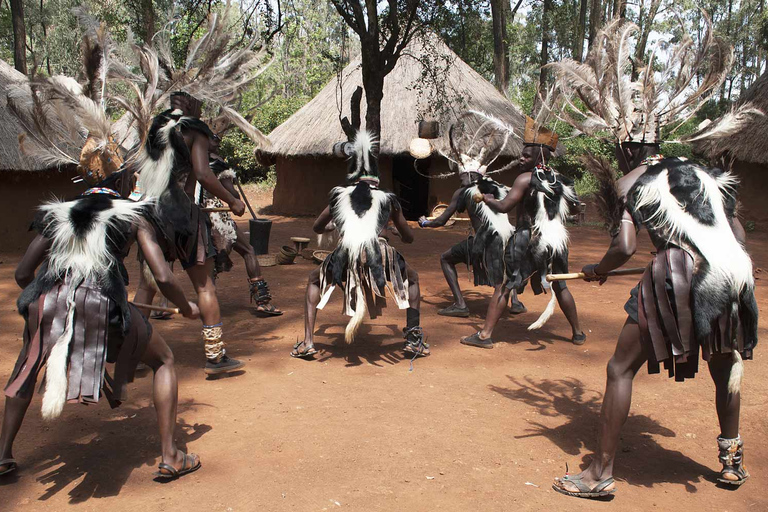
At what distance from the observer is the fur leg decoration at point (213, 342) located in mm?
4254

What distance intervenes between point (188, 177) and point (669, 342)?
2.88m

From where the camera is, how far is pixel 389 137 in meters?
13.5

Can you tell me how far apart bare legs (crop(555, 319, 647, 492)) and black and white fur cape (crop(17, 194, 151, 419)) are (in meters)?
2.07

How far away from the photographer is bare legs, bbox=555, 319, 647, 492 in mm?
2881

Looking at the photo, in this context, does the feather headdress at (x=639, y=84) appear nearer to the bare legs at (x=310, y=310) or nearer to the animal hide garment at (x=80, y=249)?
the bare legs at (x=310, y=310)

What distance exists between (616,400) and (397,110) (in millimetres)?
11638

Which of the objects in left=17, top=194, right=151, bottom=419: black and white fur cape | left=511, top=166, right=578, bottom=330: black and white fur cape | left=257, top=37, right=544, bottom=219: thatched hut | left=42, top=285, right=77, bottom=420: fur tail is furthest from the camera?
left=257, top=37, right=544, bottom=219: thatched hut

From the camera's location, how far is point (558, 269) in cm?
520

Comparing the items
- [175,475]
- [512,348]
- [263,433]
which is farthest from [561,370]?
[175,475]

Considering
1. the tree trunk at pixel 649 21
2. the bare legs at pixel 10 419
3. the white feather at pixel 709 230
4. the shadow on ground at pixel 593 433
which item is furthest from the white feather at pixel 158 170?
the tree trunk at pixel 649 21

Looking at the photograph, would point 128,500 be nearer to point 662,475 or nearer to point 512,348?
point 662,475

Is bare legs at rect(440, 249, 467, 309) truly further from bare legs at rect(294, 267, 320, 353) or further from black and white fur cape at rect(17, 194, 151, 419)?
black and white fur cape at rect(17, 194, 151, 419)

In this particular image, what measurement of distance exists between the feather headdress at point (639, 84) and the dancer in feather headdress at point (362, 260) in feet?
4.78

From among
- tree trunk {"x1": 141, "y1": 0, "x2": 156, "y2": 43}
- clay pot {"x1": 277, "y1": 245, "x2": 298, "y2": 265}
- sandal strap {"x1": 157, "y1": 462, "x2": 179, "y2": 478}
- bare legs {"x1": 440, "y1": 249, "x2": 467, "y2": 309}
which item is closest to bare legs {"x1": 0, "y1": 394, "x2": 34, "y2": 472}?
sandal strap {"x1": 157, "y1": 462, "x2": 179, "y2": 478}
